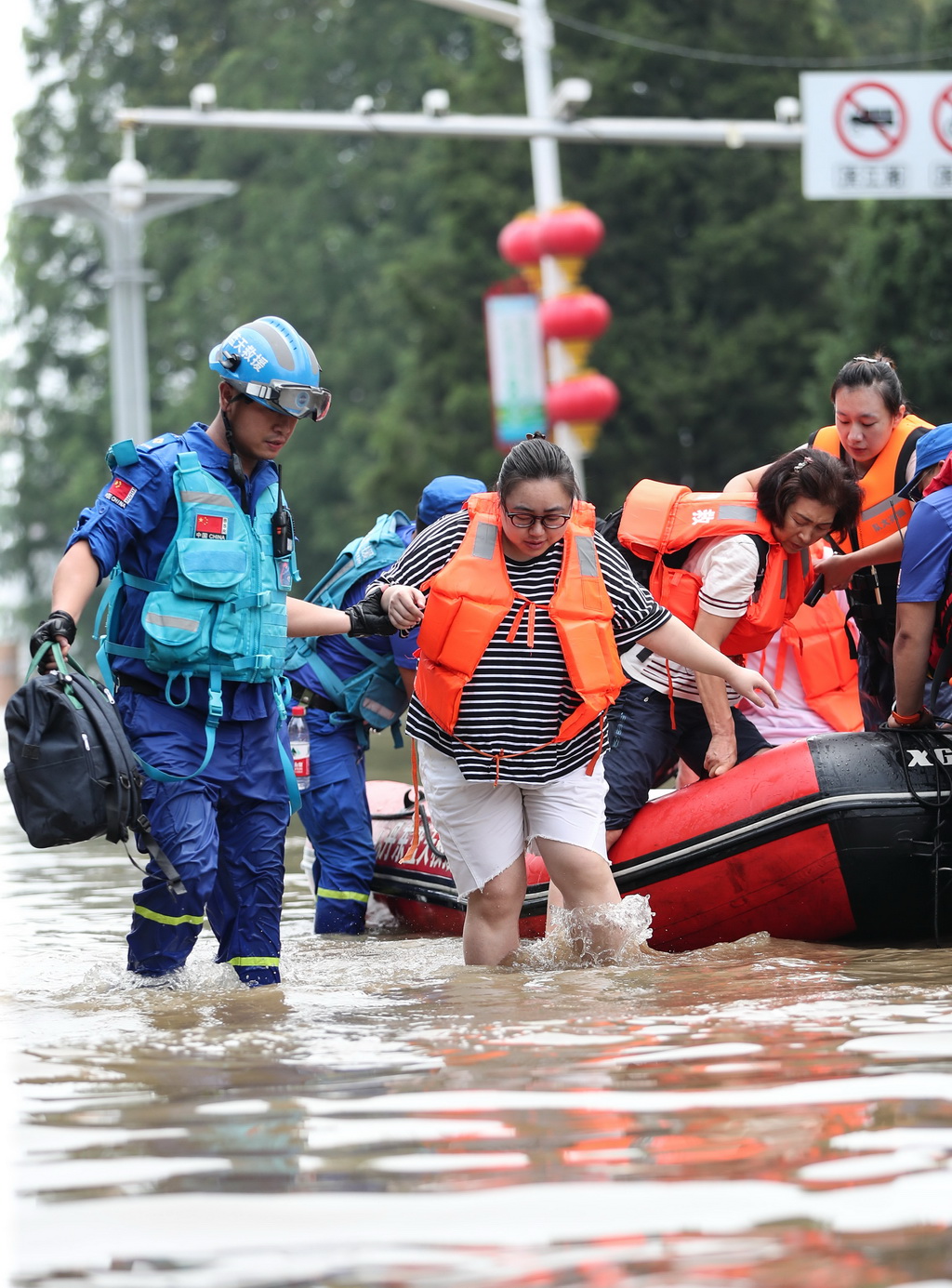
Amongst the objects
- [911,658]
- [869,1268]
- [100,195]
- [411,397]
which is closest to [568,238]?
[100,195]

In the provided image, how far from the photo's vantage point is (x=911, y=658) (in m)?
5.93

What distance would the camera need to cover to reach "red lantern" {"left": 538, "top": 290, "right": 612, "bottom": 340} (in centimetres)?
1989

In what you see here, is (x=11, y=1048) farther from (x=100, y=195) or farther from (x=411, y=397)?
(x=411, y=397)

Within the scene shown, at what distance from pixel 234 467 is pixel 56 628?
2.35 ft

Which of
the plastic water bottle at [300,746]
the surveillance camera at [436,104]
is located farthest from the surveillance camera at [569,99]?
the plastic water bottle at [300,746]

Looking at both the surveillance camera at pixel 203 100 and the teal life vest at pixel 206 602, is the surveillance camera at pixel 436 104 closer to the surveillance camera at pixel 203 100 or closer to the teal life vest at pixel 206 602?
the surveillance camera at pixel 203 100

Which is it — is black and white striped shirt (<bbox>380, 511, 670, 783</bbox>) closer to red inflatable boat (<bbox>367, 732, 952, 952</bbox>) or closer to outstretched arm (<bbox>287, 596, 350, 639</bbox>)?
outstretched arm (<bbox>287, 596, 350, 639</bbox>)

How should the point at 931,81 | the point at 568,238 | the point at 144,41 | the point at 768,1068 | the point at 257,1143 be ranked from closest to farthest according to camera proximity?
the point at 257,1143, the point at 768,1068, the point at 931,81, the point at 568,238, the point at 144,41

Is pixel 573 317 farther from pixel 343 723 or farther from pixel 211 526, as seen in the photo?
pixel 211 526

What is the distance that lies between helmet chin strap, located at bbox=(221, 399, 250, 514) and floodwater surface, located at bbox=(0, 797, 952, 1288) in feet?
4.31

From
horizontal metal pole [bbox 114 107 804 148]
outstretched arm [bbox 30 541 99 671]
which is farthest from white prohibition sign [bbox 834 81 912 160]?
outstretched arm [bbox 30 541 99 671]

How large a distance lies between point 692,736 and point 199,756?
2.07 meters

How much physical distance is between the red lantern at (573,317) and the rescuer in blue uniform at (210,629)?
48.9 feet

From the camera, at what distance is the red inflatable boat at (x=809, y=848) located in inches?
237
